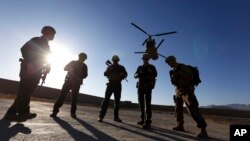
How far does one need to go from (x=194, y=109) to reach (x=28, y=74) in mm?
3895

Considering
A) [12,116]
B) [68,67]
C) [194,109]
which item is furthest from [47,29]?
[194,109]

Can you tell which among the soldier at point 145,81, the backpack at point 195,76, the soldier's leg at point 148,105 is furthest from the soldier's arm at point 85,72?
the backpack at point 195,76

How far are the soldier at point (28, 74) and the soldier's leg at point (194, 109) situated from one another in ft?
11.6

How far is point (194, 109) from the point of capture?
725 cm

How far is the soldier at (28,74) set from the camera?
6.17 meters

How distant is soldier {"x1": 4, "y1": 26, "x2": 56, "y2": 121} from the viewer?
617 cm

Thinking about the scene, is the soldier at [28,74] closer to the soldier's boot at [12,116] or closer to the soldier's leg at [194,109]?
the soldier's boot at [12,116]

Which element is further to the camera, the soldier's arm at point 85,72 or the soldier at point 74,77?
the soldier's arm at point 85,72

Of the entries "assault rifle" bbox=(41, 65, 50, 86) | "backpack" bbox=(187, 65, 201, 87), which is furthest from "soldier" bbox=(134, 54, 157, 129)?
"assault rifle" bbox=(41, 65, 50, 86)

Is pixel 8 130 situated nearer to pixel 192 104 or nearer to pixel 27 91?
pixel 27 91

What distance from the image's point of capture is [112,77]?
31.4 ft

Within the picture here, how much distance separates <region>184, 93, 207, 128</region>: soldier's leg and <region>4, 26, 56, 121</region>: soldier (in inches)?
139

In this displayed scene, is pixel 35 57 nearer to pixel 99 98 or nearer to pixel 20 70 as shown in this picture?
pixel 20 70

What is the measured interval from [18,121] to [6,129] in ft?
3.51
